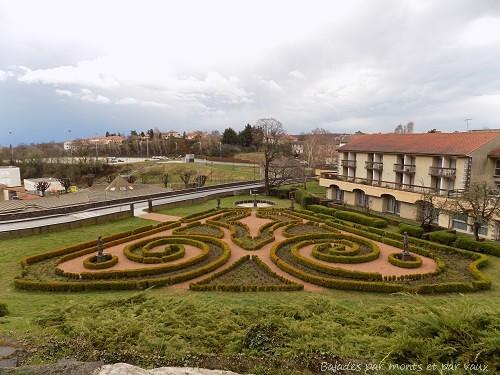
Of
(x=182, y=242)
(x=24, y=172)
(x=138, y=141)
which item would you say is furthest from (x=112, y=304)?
(x=138, y=141)

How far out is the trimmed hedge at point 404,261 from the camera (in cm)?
2136

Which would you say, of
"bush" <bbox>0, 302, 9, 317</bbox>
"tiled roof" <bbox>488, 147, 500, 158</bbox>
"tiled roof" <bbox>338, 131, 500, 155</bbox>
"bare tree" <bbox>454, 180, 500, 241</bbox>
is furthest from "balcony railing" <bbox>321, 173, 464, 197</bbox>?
"bush" <bbox>0, 302, 9, 317</bbox>

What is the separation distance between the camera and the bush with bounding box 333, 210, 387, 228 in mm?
31500

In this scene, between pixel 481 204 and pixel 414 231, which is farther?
pixel 414 231

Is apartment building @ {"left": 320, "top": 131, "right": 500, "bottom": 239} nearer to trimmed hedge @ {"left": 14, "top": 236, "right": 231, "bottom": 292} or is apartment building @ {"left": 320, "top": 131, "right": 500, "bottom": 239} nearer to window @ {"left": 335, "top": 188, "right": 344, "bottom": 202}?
window @ {"left": 335, "top": 188, "right": 344, "bottom": 202}

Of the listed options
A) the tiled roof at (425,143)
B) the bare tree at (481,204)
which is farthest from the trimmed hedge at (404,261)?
the tiled roof at (425,143)

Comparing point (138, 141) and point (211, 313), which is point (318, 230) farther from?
point (138, 141)

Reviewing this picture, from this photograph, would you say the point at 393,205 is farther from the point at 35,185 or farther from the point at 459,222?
the point at 35,185

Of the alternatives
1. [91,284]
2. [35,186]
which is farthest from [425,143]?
[35,186]

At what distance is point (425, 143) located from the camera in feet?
123

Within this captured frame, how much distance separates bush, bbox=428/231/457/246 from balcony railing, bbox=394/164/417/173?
12.2 m

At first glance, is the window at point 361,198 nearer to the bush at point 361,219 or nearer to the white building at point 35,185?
the bush at point 361,219

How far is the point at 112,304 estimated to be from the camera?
11.4 meters

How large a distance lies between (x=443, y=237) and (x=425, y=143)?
15202 millimetres
